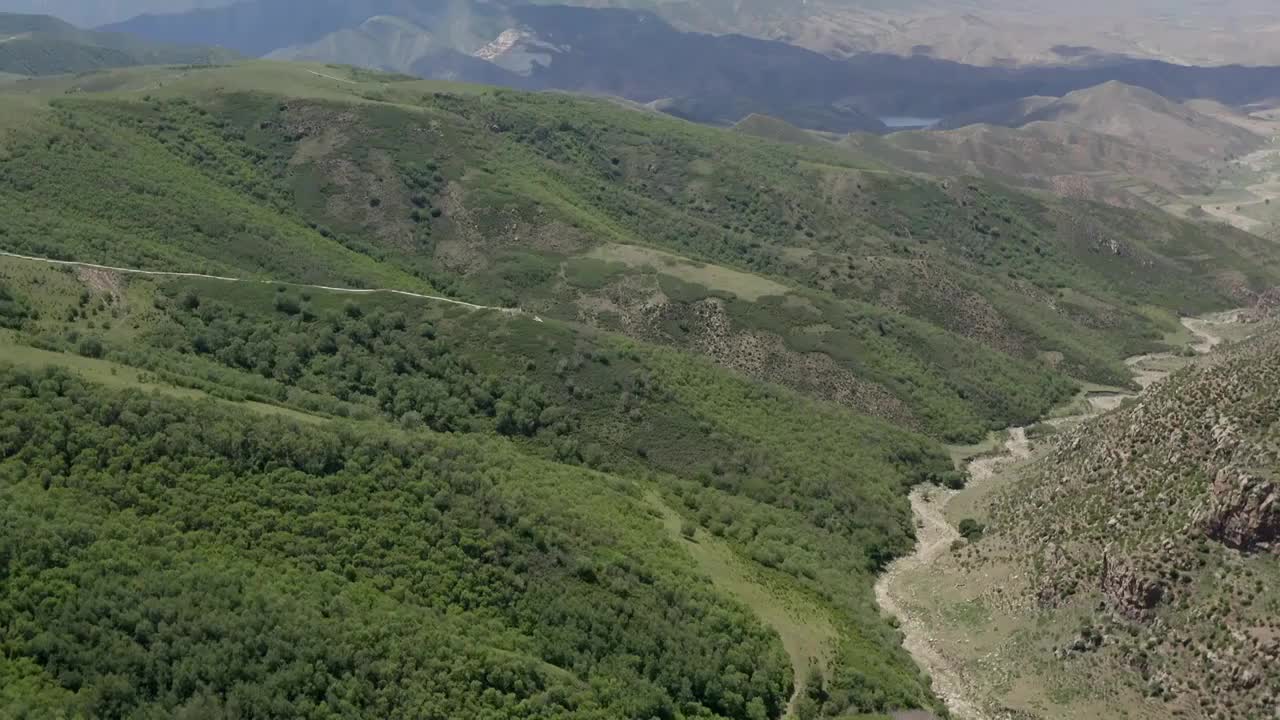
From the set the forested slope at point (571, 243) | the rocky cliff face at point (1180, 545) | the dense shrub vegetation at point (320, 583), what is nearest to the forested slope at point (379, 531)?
the dense shrub vegetation at point (320, 583)

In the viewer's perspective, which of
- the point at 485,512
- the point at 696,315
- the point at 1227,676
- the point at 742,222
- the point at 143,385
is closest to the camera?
the point at 1227,676

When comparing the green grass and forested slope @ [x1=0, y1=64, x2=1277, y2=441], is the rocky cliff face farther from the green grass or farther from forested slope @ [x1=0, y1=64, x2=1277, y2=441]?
forested slope @ [x1=0, y1=64, x2=1277, y2=441]

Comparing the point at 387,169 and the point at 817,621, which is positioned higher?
the point at 387,169

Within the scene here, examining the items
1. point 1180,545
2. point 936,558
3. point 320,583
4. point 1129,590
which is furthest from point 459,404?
point 1180,545

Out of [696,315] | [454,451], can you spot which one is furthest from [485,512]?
[696,315]

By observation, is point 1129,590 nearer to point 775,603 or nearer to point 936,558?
point 936,558

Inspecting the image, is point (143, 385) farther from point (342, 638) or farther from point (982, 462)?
point (982, 462)
